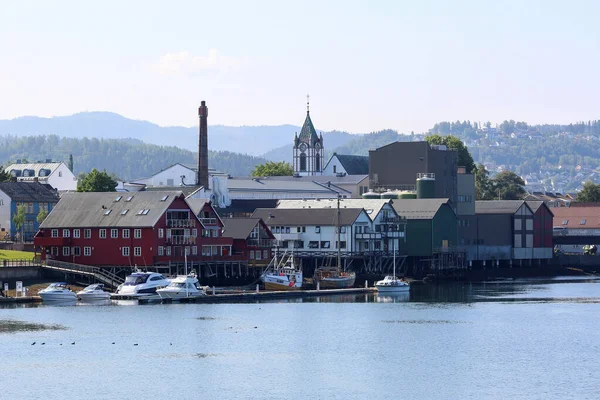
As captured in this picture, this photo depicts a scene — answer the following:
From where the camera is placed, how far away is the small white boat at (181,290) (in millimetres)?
99875

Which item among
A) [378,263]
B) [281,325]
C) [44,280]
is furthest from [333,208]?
[281,325]

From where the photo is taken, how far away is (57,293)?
318 ft

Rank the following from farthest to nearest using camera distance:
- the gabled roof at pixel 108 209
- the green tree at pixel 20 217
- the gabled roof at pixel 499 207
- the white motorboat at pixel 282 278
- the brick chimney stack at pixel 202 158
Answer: the gabled roof at pixel 499 207
the brick chimney stack at pixel 202 158
the green tree at pixel 20 217
the white motorboat at pixel 282 278
the gabled roof at pixel 108 209

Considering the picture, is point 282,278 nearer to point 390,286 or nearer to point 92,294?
point 390,286

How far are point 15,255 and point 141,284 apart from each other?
2340cm

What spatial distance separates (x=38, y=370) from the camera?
66.0 metres

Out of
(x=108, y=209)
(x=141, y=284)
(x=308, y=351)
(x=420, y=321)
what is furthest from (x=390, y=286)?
(x=308, y=351)

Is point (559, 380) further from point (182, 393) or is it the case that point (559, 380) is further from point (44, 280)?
point (44, 280)

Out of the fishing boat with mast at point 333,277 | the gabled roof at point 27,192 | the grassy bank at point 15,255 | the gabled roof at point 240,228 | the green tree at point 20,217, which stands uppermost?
the gabled roof at point 27,192

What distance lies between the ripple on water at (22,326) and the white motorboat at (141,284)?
1630 cm

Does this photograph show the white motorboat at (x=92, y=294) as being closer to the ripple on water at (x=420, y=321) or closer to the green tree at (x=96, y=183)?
the ripple on water at (x=420, y=321)

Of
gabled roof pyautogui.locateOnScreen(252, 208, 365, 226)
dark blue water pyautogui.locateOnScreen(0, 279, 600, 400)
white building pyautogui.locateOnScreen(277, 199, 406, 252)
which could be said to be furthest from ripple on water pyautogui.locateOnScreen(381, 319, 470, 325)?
white building pyautogui.locateOnScreen(277, 199, 406, 252)

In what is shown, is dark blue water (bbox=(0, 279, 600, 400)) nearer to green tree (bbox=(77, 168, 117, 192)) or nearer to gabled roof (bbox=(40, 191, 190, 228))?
gabled roof (bbox=(40, 191, 190, 228))

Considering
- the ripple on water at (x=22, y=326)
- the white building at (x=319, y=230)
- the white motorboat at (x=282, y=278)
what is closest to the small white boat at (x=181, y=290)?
the white motorboat at (x=282, y=278)
